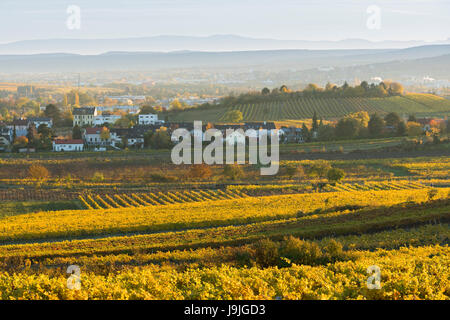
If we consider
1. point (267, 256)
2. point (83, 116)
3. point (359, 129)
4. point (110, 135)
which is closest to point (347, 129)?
point (359, 129)

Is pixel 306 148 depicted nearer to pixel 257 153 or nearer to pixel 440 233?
pixel 257 153

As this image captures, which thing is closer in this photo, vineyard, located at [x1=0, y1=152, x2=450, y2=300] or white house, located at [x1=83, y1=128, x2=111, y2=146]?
vineyard, located at [x1=0, y1=152, x2=450, y2=300]

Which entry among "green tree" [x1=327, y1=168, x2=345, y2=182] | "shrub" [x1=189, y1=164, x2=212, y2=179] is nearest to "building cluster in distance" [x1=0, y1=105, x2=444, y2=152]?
"shrub" [x1=189, y1=164, x2=212, y2=179]

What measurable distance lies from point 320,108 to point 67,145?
132ft

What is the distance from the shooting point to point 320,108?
76500mm

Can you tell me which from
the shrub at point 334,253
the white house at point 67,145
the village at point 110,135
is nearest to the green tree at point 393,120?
the village at point 110,135

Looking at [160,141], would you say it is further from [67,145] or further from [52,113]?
[52,113]

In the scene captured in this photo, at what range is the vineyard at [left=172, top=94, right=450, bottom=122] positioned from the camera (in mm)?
72438

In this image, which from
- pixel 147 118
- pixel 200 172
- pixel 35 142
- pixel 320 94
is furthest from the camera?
pixel 320 94

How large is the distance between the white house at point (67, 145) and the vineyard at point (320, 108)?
2207cm

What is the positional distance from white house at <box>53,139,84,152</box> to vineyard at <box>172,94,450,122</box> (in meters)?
22.1

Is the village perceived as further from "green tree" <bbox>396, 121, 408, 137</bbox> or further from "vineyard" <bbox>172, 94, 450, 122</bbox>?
"vineyard" <bbox>172, 94, 450, 122</bbox>
